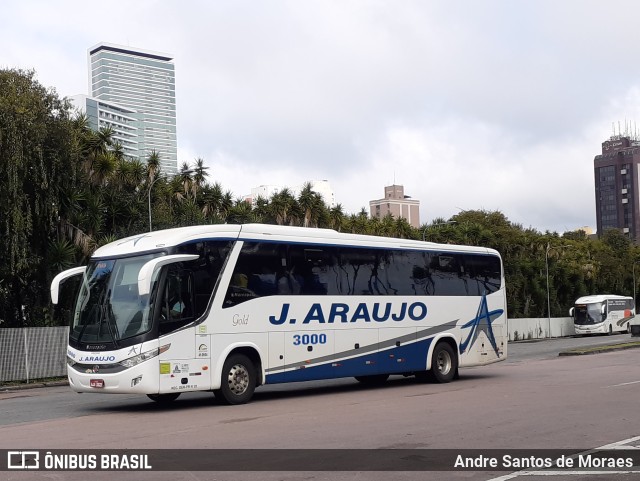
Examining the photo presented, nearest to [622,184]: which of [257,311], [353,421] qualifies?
[257,311]

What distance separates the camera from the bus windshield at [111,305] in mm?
15711

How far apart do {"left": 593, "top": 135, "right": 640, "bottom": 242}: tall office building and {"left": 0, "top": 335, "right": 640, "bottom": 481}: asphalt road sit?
593 ft

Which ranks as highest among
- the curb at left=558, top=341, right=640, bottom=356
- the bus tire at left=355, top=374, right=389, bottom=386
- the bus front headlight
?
the bus front headlight

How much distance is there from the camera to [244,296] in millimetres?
17234

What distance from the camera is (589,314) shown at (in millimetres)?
68375

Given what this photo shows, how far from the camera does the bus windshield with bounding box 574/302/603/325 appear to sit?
2680 inches

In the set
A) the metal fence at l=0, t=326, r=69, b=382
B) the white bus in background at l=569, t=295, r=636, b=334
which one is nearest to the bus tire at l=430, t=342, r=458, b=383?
the metal fence at l=0, t=326, r=69, b=382

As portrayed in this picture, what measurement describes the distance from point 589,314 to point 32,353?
48620mm

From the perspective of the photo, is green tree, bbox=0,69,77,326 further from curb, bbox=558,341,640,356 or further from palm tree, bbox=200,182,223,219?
curb, bbox=558,341,640,356

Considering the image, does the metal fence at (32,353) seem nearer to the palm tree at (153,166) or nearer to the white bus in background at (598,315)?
the palm tree at (153,166)

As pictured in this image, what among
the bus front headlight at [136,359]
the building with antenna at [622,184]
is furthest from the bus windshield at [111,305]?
the building with antenna at [622,184]

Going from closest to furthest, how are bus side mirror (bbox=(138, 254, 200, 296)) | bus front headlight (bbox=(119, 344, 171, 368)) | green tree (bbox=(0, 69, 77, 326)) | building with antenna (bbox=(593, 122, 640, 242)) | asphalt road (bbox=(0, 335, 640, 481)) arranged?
1. asphalt road (bbox=(0, 335, 640, 481))
2. bus side mirror (bbox=(138, 254, 200, 296))
3. bus front headlight (bbox=(119, 344, 171, 368))
4. green tree (bbox=(0, 69, 77, 326))
5. building with antenna (bbox=(593, 122, 640, 242))

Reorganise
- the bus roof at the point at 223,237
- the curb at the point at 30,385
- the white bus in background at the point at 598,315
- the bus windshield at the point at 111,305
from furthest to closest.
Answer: the white bus in background at the point at 598,315
the curb at the point at 30,385
the bus roof at the point at 223,237
the bus windshield at the point at 111,305

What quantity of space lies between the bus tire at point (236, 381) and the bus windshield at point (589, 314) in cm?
5587
